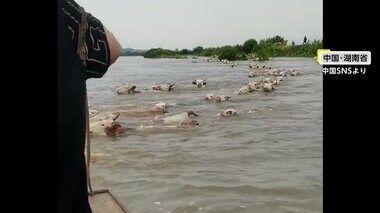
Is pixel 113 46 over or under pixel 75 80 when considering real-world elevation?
over

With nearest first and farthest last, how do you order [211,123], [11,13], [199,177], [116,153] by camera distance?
[11,13]
[199,177]
[116,153]
[211,123]

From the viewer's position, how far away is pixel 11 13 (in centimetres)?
→ 76

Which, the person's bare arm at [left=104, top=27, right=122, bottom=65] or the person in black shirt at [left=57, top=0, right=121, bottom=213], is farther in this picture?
the person's bare arm at [left=104, top=27, right=122, bottom=65]

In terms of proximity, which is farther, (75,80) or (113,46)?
(113,46)

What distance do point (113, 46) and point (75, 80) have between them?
0.21 m

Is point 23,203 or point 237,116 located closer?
point 23,203

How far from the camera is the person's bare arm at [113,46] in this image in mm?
1211

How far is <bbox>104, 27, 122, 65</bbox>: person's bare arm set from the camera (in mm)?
1211

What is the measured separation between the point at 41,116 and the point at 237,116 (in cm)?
1101

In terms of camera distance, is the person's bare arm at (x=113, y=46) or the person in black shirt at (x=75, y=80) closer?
the person in black shirt at (x=75, y=80)

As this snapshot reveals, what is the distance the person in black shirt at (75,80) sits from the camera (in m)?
0.99

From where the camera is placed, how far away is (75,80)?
1.06 metres
